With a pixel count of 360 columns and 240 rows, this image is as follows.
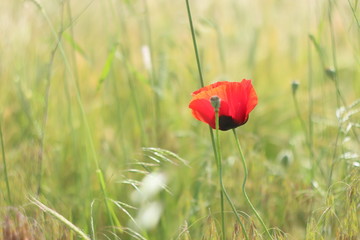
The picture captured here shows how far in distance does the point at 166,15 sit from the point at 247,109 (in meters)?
1.24

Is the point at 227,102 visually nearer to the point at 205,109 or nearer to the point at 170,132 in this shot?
the point at 205,109

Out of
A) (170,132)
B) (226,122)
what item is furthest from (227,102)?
(170,132)

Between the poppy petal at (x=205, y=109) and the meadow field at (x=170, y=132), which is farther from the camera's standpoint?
the meadow field at (x=170, y=132)

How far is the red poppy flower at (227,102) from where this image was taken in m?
0.77

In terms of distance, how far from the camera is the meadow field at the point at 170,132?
89cm

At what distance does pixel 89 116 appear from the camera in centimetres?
156

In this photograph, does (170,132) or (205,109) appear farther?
(170,132)

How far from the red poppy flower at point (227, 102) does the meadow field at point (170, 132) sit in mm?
29

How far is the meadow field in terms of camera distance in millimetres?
892

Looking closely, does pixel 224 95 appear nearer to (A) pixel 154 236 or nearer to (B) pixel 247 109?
(B) pixel 247 109

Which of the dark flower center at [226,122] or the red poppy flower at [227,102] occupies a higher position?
the red poppy flower at [227,102]

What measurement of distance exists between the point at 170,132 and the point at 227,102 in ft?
2.24

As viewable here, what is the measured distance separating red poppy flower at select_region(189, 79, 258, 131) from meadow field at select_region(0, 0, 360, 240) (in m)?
0.03

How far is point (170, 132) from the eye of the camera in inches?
57.7
